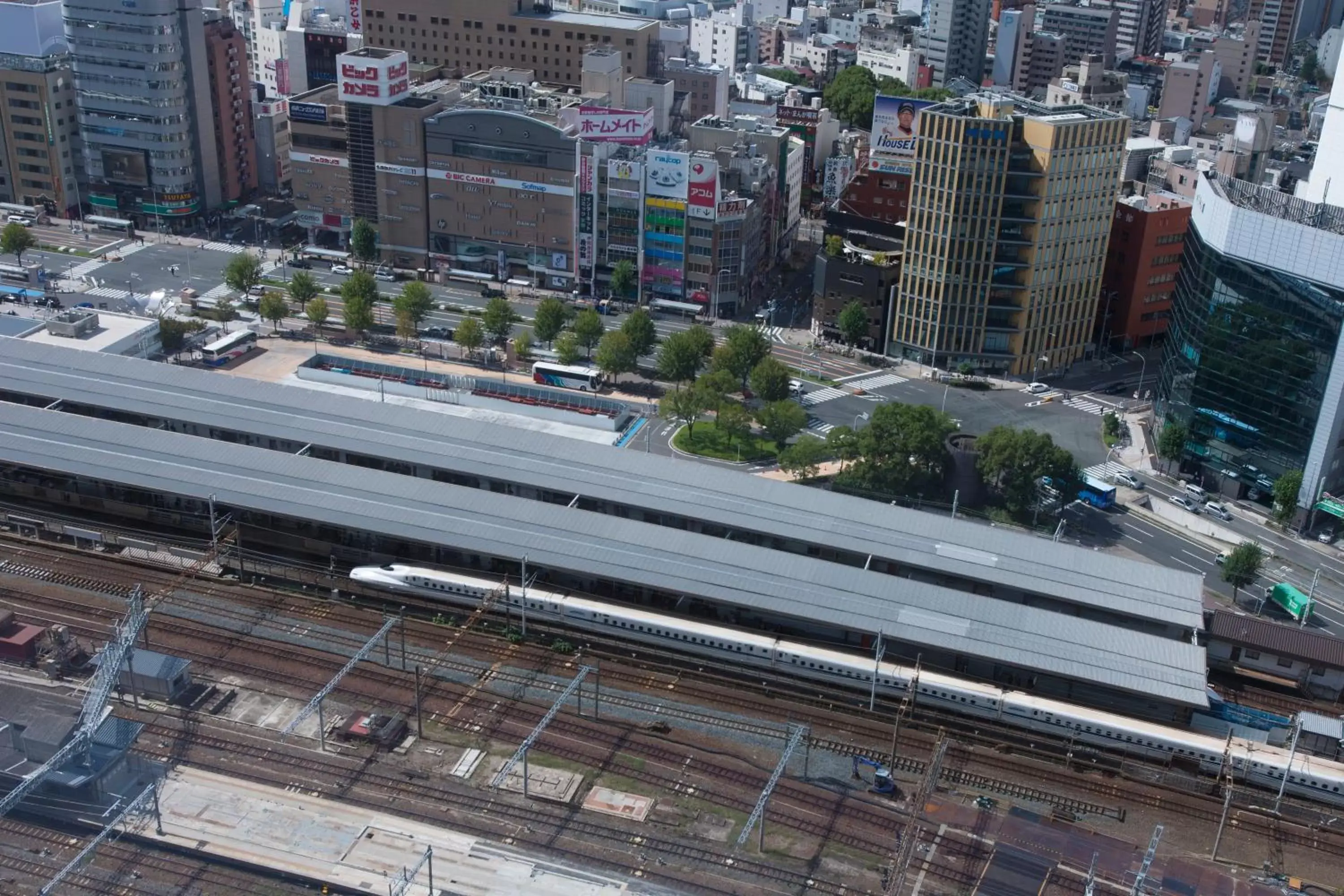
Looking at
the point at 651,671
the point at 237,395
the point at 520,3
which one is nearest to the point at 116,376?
the point at 237,395

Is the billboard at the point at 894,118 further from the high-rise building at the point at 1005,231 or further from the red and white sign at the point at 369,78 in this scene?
the red and white sign at the point at 369,78

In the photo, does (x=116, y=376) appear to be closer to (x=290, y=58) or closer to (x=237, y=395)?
(x=237, y=395)

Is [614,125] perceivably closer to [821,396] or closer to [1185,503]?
[821,396]

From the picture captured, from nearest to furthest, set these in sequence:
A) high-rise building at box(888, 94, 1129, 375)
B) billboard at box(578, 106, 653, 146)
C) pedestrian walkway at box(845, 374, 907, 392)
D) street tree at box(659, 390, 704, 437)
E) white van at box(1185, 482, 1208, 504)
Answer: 1. white van at box(1185, 482, 1208, 504)
2. street tree at box(659, 390, 704, 437)
3. high-rise building at box(888, 94, 1129, 375)
4. pedestrian walkway at box(845, 374, 907, 392)
5. billboard at box(578, 106, 653, 146)

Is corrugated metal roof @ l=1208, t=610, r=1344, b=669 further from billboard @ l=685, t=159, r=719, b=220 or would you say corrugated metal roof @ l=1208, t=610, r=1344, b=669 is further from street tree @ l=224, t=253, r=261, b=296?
street tree @ l=224, t=253, r=261, b=296

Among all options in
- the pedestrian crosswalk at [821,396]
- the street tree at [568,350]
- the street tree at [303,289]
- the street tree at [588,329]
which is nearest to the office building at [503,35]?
the street tree at [303,289]

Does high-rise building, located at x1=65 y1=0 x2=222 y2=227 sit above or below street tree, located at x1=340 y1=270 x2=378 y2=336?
above

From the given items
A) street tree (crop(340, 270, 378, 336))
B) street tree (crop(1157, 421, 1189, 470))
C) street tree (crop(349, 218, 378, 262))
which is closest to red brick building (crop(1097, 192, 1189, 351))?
street tree (crop(1157, 421, 1189, 470))
